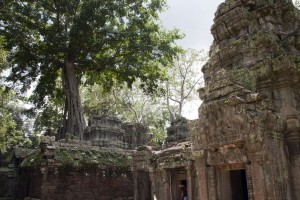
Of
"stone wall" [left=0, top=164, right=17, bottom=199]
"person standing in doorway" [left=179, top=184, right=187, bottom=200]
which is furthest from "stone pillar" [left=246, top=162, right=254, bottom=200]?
"stone wall" [left=0, top=164, right=17, bottom=199]

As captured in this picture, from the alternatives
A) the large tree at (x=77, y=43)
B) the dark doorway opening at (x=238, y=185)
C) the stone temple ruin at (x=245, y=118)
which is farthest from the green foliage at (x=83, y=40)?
the dark doorway opening at (x=238, y=185)

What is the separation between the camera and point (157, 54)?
20.3 meters

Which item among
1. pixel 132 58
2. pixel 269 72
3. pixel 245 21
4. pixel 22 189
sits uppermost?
pixel 132 58

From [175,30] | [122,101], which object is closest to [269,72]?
[175,30]

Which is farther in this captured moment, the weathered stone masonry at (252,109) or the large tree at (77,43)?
the large tree at (77,43)

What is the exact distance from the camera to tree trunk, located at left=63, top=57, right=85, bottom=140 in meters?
19.0

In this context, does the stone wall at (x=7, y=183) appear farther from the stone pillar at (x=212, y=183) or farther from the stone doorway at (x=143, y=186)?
the stone pillar at (x=212, y=183)

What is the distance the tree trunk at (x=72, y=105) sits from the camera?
62.3ft

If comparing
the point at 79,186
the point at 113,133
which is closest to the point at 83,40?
the point at 113,133

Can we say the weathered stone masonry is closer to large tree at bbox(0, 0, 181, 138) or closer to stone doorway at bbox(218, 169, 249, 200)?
stone doorway at bbox(218, 169, 249, 200)

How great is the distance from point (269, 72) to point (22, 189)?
14.9m

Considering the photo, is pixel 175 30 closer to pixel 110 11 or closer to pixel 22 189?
pixel 110 11

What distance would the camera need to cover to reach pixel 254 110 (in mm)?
6500

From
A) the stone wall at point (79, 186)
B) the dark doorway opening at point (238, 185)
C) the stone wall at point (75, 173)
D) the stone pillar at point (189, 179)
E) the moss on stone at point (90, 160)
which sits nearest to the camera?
the dark doorway opening at point (238, 185)
